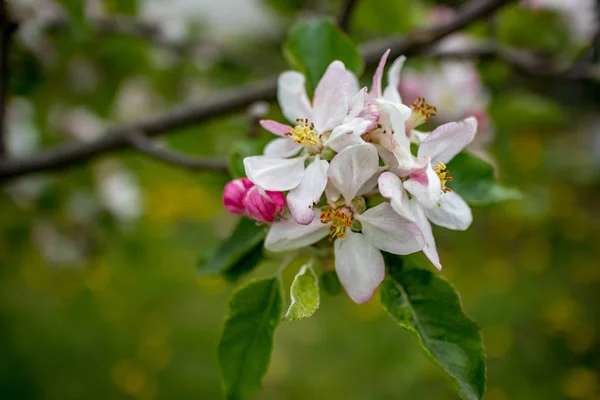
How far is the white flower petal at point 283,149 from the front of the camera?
0.69 metres

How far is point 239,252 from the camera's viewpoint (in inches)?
28.0

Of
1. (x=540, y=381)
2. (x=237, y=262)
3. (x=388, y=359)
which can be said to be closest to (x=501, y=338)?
(x=540, y=381)

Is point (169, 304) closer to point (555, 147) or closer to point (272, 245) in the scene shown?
point (272, 245)

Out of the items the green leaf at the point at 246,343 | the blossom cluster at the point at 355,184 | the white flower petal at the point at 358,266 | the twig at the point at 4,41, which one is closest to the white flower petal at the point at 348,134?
the blossom cluster at the point at 355,184

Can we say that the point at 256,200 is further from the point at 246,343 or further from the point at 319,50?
the point at 319,50

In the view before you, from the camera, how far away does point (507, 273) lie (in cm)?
290

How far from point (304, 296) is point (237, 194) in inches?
6.6

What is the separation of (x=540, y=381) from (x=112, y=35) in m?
2.14

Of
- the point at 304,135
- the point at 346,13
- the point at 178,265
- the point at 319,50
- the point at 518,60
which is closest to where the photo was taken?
Answer: the point at 304,135

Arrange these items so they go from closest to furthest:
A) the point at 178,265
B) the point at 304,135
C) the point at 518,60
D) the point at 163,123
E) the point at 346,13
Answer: the point at 304,135, the point at 346,13, the point at 163,123, the point at 518,60, the point at 178,265

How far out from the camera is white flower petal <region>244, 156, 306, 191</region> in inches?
24.5

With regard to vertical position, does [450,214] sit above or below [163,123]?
above

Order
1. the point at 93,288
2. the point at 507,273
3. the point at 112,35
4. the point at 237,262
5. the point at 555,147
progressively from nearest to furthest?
the point at 237,262
the point at 112,35
the point at 93,288
the point at 507,273
the point at 555,147

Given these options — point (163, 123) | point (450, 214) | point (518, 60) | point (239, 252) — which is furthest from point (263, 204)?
point (518, 60)
